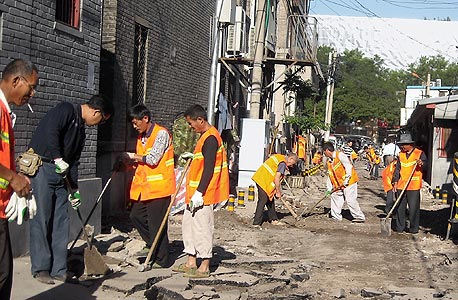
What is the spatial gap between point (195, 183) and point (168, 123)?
313 inches

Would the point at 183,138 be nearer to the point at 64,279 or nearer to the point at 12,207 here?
the point at 64,279

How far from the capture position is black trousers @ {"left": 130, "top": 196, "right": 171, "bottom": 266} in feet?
25.5

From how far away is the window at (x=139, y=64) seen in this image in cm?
1323

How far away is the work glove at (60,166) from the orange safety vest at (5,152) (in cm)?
200

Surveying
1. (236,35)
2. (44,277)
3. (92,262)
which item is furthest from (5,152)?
(236,35)

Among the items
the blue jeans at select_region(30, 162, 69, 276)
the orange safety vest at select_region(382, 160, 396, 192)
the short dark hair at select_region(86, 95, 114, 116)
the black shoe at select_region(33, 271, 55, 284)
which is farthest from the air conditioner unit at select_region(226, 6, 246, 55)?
the black shoe at select_region(33, 271, 55, 284)

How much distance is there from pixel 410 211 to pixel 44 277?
319 inches

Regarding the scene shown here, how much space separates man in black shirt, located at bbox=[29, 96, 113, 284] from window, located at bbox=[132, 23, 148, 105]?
6.56 m

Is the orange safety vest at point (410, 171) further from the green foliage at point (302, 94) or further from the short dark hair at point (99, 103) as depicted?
the green foliage at point (302, 94)

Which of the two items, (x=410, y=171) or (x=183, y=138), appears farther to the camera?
(x=183, y=138)

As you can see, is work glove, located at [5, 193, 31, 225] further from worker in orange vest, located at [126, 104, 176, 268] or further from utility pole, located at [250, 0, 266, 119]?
utility pole, located at [250, 0, 266, 119]

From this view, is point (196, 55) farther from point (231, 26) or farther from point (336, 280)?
point (336, 280)

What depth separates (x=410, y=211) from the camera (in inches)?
504

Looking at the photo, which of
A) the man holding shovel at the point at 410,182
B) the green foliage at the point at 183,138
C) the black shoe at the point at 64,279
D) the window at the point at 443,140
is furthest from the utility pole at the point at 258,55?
the black shoe at the point at 64,279
